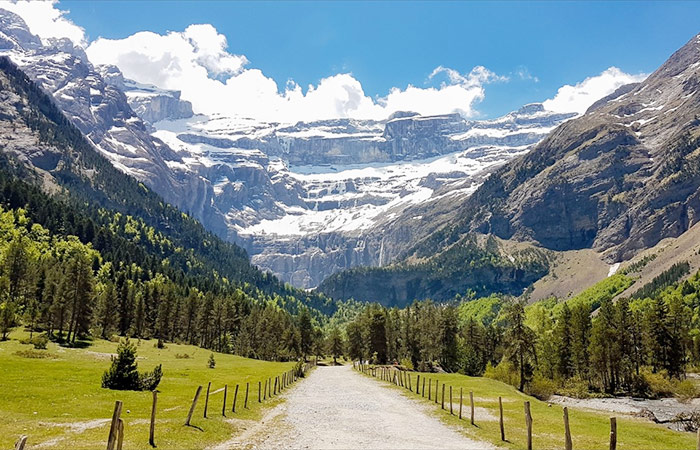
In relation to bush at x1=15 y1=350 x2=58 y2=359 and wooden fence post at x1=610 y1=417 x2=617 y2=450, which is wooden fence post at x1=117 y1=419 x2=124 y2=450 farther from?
bush at x1=15 y1=350 x2=58 y2=359

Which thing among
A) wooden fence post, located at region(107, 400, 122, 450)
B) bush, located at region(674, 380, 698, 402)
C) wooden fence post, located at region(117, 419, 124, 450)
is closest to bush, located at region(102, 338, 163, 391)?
wooden fence post, located at region(117, 419, 124, 450)

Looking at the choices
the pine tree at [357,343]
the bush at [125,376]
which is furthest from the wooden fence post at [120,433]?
the pine tree at [357,343]

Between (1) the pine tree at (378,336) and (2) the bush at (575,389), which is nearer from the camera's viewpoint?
(2) the bush at (575,389)

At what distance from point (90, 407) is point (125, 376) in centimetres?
1277

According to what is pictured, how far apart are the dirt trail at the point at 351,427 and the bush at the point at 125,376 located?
15422 mm

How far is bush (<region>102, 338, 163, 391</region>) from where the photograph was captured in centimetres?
5009

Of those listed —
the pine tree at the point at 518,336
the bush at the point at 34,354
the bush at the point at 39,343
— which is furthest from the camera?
the pine tree at the point at 518,336

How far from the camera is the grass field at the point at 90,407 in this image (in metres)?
27.9

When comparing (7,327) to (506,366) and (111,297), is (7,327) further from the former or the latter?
(506,366)

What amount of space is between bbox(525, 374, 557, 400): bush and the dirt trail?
4930 centimetres

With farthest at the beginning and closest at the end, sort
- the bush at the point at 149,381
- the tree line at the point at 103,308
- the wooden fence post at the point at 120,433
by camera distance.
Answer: the tree line at the point at 103,308 < the bush at the point at 149,381 < the wooden fence post at the point at 120,433

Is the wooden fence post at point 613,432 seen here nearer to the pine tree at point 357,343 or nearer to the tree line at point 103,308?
the tree line at point 103,308

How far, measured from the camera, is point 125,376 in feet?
167

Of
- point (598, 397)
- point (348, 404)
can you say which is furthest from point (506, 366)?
point (348, 404)
